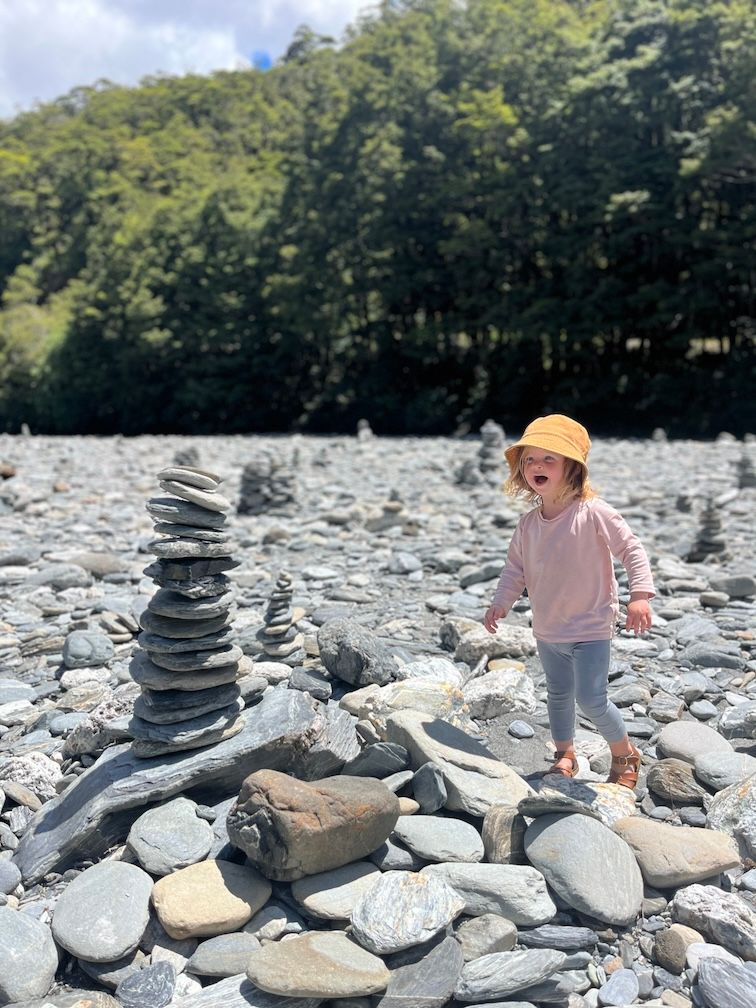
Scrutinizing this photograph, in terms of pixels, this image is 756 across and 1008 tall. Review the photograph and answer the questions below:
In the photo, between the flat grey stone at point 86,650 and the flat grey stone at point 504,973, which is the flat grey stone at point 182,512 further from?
the flat grey stone at point 504,973

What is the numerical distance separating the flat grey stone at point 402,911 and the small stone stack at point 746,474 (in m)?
11.6

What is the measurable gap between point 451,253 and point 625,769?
32.3 meters

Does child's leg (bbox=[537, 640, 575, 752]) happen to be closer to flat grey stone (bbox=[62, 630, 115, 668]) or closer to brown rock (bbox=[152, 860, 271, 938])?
→ brown rock (bbox=[152, 860, 271, 938])

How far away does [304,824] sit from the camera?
308 centimetres

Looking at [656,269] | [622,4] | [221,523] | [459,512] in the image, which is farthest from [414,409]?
[221,523]

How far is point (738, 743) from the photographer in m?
4.31

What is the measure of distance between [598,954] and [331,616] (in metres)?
3.74

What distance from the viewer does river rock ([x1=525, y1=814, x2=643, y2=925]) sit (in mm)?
3039

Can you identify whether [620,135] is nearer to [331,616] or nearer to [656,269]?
[656,269]

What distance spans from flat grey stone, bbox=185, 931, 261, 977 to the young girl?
1838 millimetres

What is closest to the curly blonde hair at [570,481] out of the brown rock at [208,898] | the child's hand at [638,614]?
the child's hand at [638,614]

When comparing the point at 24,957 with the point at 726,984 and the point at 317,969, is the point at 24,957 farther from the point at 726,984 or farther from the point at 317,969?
the point at 726,984

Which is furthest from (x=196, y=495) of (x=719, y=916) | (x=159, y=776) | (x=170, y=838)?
(x=719, y=916)

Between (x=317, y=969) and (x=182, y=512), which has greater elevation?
(x=182, y=512)
